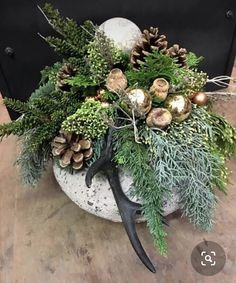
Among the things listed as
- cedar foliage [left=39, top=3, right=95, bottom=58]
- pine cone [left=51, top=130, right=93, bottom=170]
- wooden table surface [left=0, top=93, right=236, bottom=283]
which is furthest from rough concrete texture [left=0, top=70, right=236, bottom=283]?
cedar foliage [left=39, top=3, right=95, bottom=58]

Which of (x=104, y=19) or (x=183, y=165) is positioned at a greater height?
(x=104, y=19)

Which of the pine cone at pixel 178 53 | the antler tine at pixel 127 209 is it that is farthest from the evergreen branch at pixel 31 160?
the pine cone at pixel 178 53

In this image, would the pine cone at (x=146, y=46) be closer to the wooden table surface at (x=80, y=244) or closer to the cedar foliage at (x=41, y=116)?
the cedar foliage at (x=41, y=116)

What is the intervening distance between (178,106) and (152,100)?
36 mm

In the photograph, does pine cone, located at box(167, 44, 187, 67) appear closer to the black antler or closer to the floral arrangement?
the floral arrangement

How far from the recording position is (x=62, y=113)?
515 millimetres

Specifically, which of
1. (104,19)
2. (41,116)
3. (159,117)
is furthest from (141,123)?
(104,19)

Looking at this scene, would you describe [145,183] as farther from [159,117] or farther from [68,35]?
[68,35]

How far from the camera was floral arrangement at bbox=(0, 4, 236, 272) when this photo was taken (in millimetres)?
485

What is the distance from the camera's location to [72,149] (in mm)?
504

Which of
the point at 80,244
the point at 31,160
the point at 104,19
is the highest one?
the point at 104,19

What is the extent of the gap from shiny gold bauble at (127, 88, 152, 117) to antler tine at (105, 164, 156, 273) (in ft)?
0.28

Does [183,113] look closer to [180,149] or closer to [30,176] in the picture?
[180,149]

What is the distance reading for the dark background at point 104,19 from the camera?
753mm
